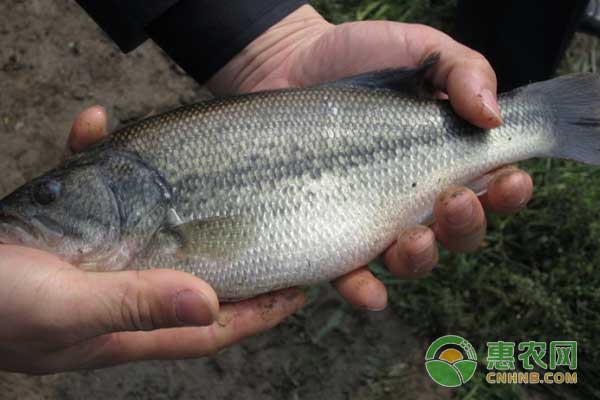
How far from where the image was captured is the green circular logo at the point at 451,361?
3656mm

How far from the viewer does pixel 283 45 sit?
11.4 feet

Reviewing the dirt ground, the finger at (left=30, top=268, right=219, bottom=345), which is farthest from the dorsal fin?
the dirt ground

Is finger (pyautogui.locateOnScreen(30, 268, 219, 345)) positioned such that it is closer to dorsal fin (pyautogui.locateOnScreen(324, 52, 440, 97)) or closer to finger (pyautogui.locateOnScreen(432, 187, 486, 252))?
finger (pyautogui.locateOnScreen(432, 187, 486, 252))

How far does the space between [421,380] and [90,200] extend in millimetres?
2355

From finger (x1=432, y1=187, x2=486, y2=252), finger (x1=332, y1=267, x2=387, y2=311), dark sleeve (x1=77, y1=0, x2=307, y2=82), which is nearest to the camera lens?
finger (x1=432, y1=187, x2=486, y2=252)

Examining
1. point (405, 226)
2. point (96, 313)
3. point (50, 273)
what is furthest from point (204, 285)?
point (405, 226)

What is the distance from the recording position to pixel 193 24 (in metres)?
3.23

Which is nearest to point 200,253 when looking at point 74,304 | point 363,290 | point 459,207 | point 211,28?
point 74,304

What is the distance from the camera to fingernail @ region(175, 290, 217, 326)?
6.68 feet

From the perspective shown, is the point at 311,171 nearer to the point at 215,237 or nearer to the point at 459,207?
the point at 215,237

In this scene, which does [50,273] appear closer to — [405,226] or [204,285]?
[204,285]

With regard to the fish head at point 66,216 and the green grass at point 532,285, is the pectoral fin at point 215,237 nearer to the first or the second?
the fish head at point 66,216

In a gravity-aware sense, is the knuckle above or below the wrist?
above

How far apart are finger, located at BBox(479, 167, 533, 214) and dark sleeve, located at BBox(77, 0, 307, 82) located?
5.17 feet
